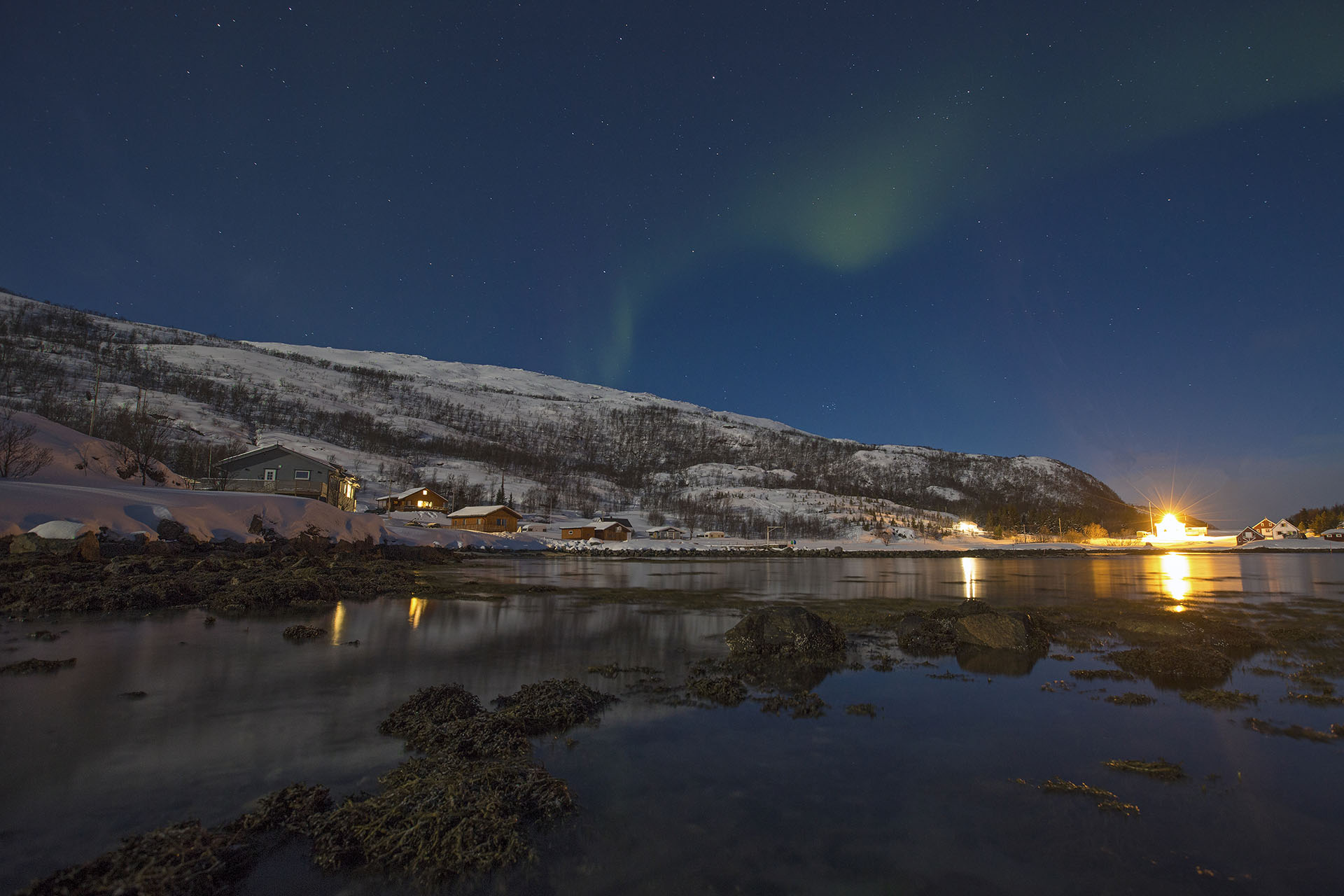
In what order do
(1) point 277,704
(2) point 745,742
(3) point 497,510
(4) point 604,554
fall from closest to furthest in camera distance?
(2) point 745,742 → (1) point 277,704 → (4) point 604,554 → (3) point 497,510

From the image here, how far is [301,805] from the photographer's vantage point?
5727mm

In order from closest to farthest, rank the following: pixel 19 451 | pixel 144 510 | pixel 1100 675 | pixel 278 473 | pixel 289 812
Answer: pixel 289 812 < pixel 1100 675 < pixel 144 510 < pixel 19 451 < pixel 278 473

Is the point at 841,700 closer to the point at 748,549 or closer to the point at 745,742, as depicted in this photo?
the point at 745,742

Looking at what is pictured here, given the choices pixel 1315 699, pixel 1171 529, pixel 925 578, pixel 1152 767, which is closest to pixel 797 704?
pixel 1152 767

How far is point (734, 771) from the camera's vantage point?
734cm

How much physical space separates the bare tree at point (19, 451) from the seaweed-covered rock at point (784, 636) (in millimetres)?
46212

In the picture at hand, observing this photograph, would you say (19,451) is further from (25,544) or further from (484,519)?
(484,519)

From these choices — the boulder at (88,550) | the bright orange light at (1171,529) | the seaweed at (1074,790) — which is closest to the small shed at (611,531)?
the boulder at (88,550)

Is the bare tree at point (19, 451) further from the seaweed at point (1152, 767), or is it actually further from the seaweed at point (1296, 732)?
the seaweed at point (1296, 732)

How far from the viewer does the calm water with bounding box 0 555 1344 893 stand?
17.3 ft

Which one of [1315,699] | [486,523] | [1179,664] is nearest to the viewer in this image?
[1315,699]

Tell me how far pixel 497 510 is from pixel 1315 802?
326 ft

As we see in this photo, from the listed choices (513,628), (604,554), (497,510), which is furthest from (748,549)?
(513,628)

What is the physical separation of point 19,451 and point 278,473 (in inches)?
1091
